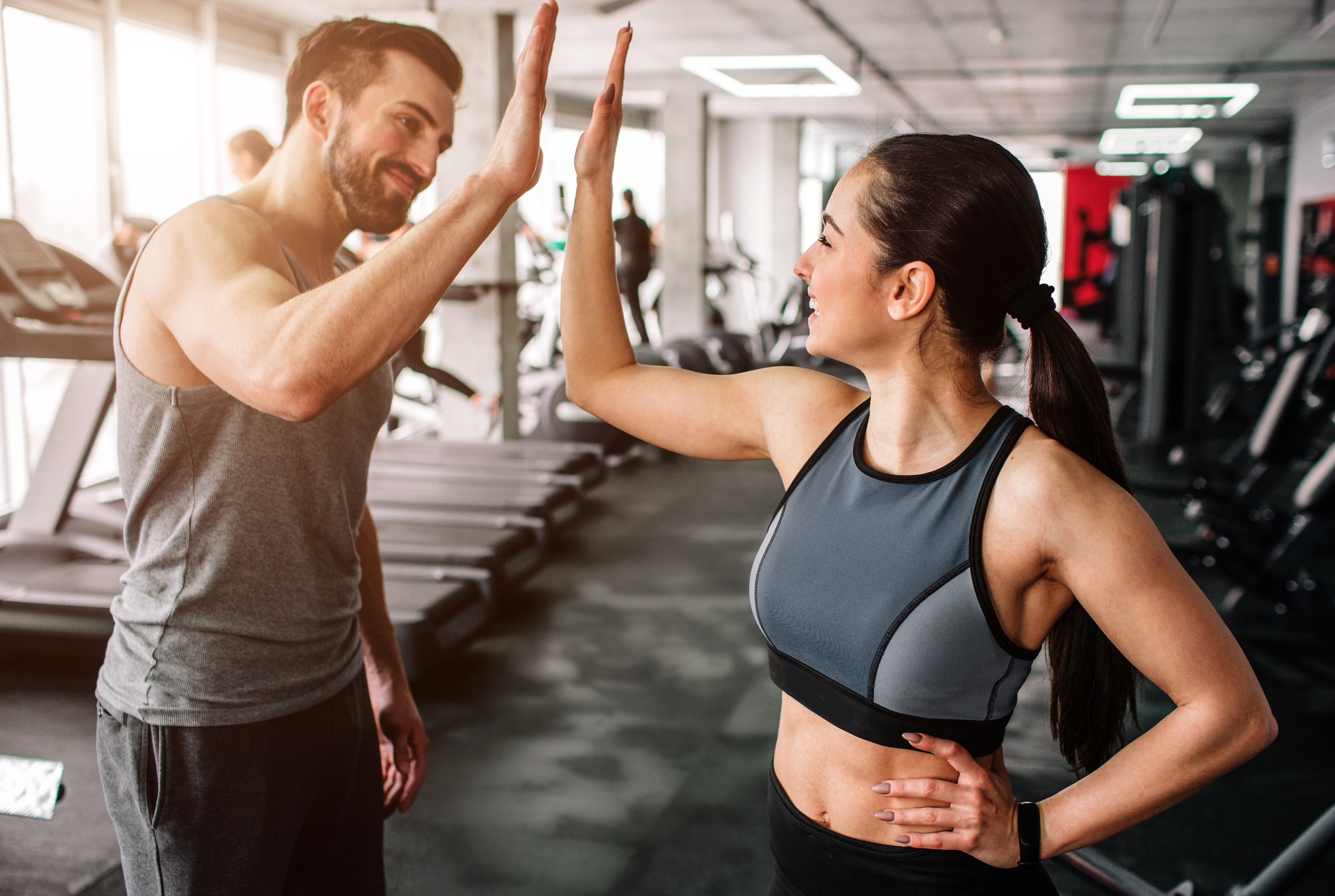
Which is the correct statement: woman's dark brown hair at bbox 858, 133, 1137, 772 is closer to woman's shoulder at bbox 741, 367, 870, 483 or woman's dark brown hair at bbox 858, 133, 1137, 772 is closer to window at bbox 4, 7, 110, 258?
woman's shoulder at bbox 741, 367, 870, 483

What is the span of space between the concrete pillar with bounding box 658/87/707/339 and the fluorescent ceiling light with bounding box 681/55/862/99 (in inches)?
16.5

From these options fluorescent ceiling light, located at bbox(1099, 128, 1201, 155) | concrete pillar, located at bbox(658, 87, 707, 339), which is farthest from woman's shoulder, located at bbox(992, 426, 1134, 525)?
fluorescent ceiling light, located at bbox(1099, 128, 1201, 155)

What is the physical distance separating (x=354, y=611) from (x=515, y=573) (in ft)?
8.70

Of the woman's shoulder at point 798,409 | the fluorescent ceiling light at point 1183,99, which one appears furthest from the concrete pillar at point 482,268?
the fluorescent ceiling light at point 1183,99

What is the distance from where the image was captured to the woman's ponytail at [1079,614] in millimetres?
1073

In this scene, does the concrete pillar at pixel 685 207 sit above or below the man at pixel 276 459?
above

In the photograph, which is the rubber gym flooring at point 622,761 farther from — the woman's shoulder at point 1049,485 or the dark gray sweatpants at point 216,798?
the woman's shoulder at point 1049,485

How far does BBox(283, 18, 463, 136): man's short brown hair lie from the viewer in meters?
1.19

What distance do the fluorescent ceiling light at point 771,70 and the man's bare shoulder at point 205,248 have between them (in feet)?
27.6

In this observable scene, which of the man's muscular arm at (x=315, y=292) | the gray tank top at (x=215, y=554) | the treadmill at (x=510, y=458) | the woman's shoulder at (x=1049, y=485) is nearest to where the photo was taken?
the man's muscular arm at (x=315, y=292)

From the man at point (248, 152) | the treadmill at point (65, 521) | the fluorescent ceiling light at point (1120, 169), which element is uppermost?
the fluorescent ceiling light at point (1120, 169)

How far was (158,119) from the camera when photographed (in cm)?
673

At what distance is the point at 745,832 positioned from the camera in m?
2.48

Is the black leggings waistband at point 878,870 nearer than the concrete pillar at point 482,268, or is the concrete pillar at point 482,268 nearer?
the black leggings waistband at point 878,870
